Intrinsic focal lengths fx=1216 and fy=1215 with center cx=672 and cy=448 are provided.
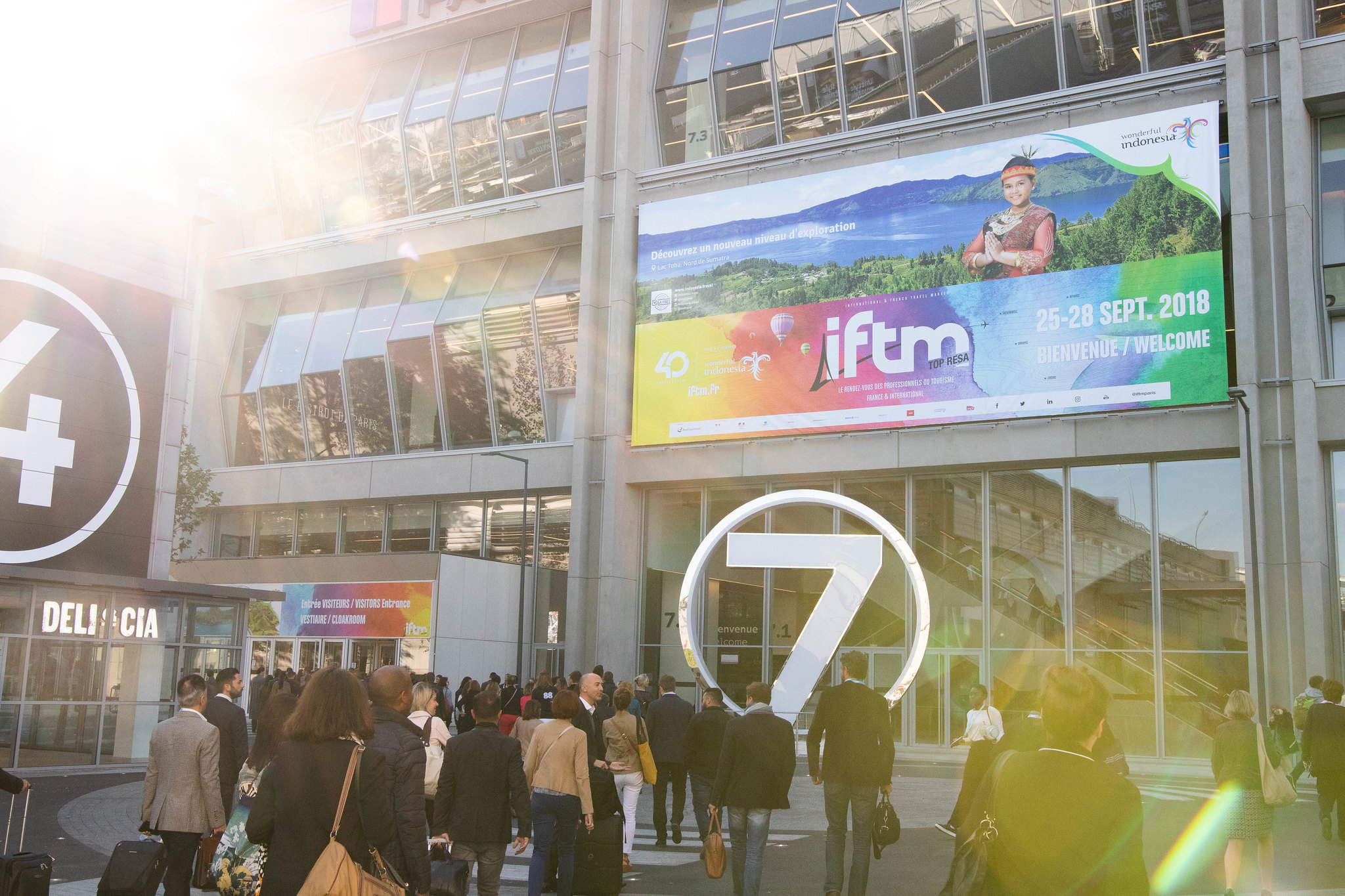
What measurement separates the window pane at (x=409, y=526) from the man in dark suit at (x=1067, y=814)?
32553 mm

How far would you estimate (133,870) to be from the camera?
669 cm

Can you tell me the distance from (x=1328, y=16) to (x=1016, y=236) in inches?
288

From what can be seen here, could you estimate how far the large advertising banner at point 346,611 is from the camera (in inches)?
1203

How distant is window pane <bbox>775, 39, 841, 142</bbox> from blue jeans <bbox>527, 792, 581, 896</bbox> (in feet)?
77.8

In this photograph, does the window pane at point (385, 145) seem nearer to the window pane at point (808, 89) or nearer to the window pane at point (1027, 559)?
the window pane at point (808, 89)

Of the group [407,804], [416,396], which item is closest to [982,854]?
[407,804]

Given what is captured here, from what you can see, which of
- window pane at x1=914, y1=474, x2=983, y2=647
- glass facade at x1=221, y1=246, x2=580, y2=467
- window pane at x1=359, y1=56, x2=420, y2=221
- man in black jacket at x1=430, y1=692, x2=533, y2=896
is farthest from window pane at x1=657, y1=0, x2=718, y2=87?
man in black jacket at x1=430, y1=692, x2=533, y2=896

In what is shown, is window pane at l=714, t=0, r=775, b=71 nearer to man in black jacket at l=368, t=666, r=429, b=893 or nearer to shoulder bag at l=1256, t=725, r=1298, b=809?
shoulder bag at l=1256, t=725, r=1298, b=809

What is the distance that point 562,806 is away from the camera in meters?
8.47

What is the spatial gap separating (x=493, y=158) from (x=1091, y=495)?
18.9 metres

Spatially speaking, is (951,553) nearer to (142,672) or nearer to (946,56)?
(946,56)

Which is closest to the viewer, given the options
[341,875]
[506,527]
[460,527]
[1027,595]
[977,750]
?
[341,875]

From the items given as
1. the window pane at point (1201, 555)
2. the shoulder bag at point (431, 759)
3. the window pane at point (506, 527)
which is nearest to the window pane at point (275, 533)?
the window pane at point (506, 527)

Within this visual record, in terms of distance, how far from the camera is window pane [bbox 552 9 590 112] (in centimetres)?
3353
